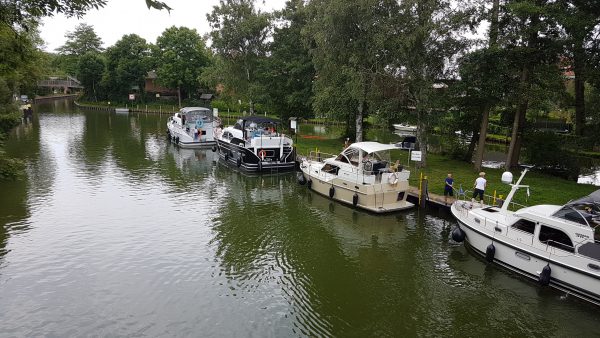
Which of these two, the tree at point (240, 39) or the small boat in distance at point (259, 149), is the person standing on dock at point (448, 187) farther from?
the tree at point (240, 39)

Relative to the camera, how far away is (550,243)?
1300 centimetres

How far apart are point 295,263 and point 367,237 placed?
13.7 feet

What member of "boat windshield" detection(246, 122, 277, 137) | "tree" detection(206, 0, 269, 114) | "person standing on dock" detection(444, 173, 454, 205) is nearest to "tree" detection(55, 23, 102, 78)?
"tree" detection(206, 0, 269, 114)

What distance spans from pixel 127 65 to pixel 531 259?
271ft

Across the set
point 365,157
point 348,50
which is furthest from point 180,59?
point 365,157

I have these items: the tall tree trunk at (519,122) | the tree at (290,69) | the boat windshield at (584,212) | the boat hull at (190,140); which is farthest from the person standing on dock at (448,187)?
the boat hull at (190,140)

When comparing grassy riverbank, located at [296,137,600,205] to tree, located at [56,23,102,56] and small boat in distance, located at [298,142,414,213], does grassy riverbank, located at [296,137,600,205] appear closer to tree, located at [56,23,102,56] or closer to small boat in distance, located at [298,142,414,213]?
small boat in distance, located at [298,142,414,213]

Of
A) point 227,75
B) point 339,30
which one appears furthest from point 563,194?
point 227,75

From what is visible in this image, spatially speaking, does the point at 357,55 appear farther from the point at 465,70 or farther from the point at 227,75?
the point at 227,75

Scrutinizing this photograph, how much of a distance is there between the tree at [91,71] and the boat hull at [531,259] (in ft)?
291

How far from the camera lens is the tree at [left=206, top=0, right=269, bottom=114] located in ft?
152

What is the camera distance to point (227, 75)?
162ft

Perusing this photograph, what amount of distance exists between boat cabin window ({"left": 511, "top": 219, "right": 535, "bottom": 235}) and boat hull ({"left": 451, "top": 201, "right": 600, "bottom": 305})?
19cm

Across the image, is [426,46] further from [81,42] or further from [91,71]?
[81,42]
